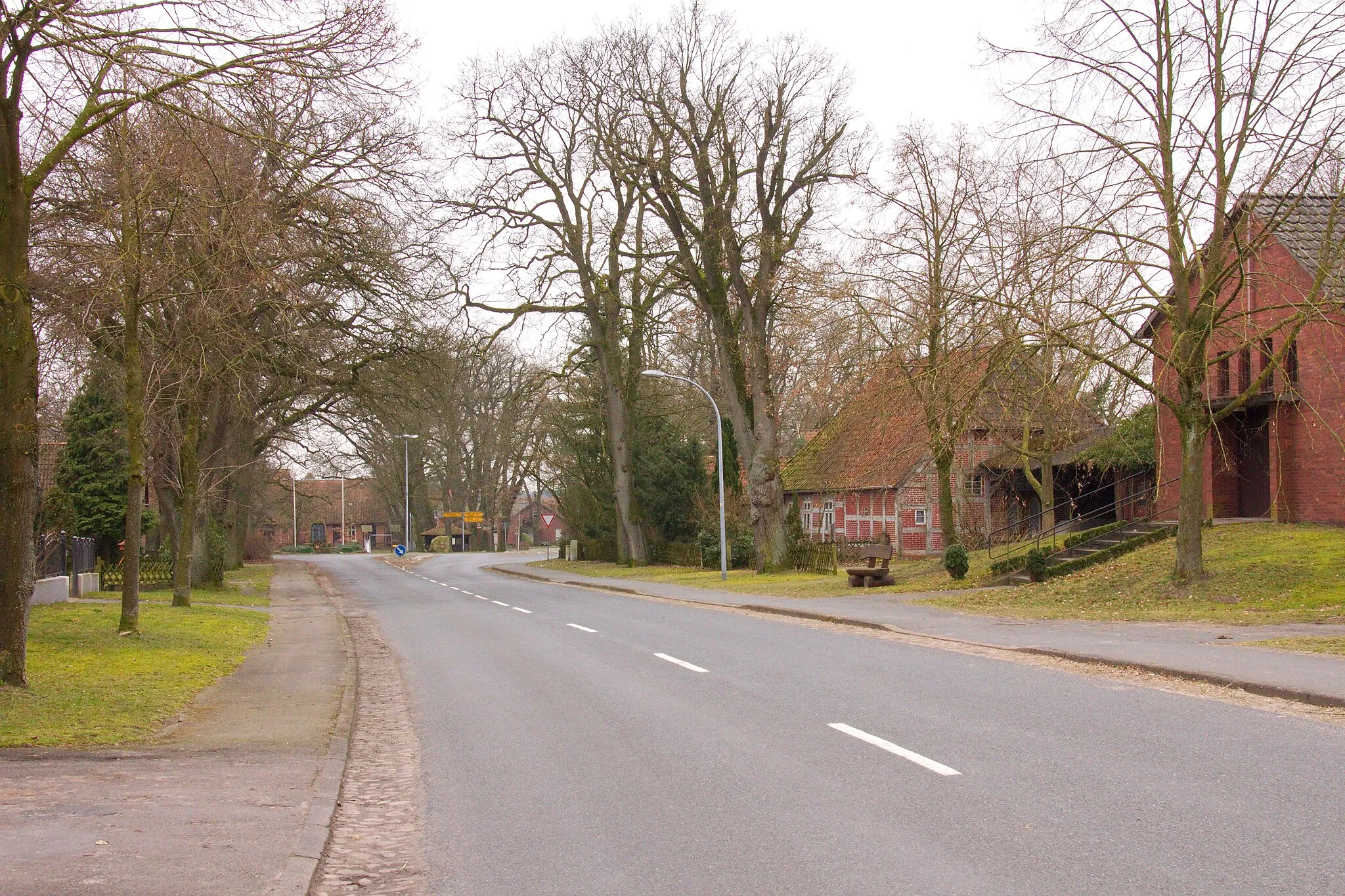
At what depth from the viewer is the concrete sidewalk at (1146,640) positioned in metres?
10.5

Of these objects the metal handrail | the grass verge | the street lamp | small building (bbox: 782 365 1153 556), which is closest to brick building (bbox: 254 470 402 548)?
the street lamp

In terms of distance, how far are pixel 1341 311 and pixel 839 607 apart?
10.00m

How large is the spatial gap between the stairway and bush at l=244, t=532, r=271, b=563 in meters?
47.4

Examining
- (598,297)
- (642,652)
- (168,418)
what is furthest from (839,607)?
(598,297)

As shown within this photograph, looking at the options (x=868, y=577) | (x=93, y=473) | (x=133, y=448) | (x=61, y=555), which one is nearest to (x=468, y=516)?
(x=93, y=473)

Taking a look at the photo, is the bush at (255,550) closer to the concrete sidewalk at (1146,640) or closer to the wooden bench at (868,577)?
the wooden bench at (868,577)

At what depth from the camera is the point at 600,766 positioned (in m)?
8.09

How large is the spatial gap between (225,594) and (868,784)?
1067 inches

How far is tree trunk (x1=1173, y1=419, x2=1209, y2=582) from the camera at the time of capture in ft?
64.5

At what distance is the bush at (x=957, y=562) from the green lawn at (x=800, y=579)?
0.65ft

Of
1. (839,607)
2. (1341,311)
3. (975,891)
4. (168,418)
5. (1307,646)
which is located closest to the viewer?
(975,891)

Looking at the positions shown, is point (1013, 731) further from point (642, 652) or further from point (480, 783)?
point (642, 652)

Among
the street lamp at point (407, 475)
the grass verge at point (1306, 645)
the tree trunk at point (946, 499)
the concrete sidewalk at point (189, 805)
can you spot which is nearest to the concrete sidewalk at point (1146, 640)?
the grass verge at point (1306, 645)

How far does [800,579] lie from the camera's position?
32.5m
